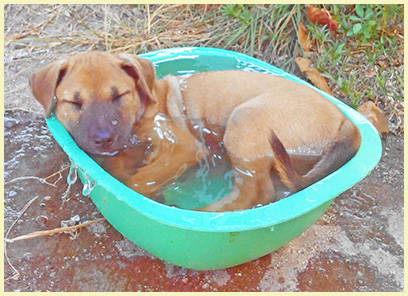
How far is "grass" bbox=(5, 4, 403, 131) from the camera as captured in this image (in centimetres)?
441

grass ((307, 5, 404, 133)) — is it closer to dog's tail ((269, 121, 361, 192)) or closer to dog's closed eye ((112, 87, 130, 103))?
dog's tail ((269, 121, 361, 192))

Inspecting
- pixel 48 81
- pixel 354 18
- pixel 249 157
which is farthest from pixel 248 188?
pixel 354 18

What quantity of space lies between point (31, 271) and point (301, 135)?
6.55 feet

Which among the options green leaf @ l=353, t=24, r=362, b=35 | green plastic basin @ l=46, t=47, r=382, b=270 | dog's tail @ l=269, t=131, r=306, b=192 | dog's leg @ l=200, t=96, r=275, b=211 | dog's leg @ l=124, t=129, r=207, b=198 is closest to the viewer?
green plastic basin @ l=46, t=47, r=382, b=270

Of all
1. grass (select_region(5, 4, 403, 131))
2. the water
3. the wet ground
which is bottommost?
the wet ground

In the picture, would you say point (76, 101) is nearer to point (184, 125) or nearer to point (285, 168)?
point (184, 125)

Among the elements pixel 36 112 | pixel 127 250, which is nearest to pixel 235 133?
pixel 127 250

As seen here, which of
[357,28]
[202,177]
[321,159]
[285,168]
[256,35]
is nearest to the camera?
[285,168]

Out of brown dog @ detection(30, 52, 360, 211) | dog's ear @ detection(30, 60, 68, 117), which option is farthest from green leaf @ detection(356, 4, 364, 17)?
dog's ear @ detection(30, 60, 68, 117)

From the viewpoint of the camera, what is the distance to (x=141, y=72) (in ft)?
9.96

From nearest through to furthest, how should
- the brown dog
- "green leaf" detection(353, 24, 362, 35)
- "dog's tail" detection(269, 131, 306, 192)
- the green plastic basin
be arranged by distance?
the green plastic basin < "dog's tail" detection(269, 131, 306, 192) < the brown dog < "green leaf" detection(353, 24, 362, 35)

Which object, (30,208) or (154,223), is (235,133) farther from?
(30,208)

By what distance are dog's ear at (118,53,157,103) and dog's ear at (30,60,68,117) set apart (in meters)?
0.39

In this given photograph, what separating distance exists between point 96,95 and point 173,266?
1219 millimetres
